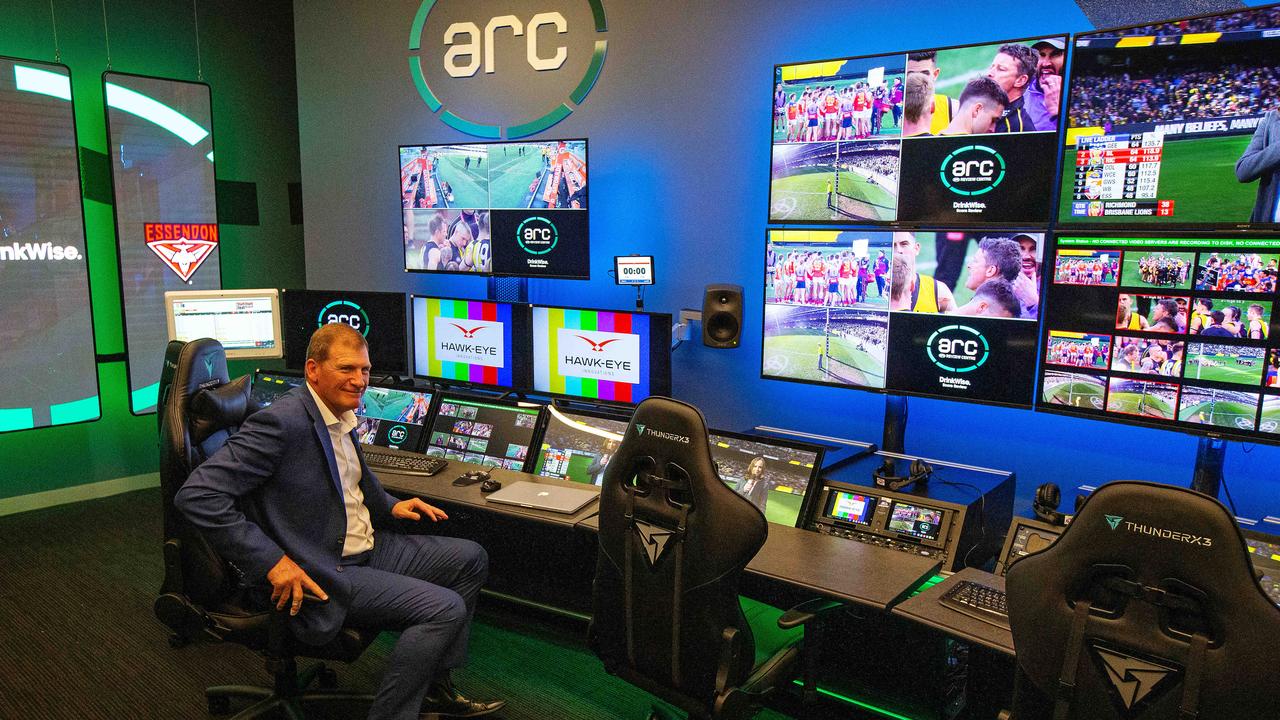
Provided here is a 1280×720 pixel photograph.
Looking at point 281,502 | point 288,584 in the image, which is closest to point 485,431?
point 281,502

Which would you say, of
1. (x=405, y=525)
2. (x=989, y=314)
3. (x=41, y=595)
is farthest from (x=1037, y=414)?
(x=41, y=595)

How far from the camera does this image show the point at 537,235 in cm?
376

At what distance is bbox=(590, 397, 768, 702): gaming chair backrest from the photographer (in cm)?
195

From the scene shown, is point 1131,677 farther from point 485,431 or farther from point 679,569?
point 485,431

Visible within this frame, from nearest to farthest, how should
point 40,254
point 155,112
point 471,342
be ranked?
point 471,342, point 40,254, point 155,112

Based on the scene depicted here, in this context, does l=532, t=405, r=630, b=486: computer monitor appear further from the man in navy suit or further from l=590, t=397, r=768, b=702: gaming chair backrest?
l=590, t=397, r=768, b=702: gaming chair backrest

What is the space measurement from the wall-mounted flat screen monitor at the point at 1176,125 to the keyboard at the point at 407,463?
2.34 m

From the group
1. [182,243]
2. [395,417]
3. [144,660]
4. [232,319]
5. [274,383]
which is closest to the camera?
Result: [144,660]

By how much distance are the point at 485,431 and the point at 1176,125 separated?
259cm

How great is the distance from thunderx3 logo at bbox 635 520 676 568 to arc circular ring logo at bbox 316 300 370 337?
7.46 feet

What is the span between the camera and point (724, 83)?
351 centimetres

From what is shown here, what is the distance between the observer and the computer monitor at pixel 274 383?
12.8 ft

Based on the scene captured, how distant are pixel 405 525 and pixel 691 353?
151 centimetres

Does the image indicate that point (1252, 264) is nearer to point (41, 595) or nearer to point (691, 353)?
point (691, 353)
